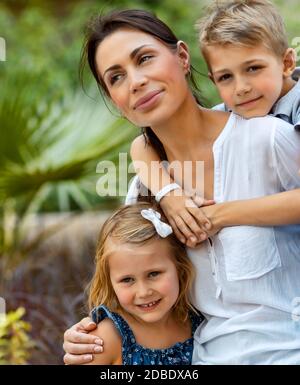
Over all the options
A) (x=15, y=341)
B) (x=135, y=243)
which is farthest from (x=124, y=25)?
(x=15, y=341)

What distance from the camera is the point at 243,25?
2.16m

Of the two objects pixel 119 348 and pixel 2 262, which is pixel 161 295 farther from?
pixel 2 262

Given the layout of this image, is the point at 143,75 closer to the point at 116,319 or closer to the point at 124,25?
the point at 124,25

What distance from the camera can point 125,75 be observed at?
7.38 ft

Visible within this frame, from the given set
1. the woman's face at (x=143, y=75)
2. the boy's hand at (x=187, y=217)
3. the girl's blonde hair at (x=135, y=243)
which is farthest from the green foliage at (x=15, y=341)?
the woman's face at (x=143, y=75)

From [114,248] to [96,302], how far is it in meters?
0.22

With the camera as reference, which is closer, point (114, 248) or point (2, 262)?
point (114, 248)

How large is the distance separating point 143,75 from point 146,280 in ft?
1.80

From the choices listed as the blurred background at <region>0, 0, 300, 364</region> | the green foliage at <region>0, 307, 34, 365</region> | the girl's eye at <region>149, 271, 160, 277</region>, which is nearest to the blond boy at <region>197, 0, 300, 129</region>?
the girl's eye at <region>149, 271, 160, 277</region>

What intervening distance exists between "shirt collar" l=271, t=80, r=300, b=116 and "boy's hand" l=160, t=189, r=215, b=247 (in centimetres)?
31

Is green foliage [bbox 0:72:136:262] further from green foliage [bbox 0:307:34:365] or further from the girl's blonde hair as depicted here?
the girl's blonde hair

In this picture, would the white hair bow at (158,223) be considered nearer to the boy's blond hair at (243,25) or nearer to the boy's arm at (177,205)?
the boy's arm at (177,205)

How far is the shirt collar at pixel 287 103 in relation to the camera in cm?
224
